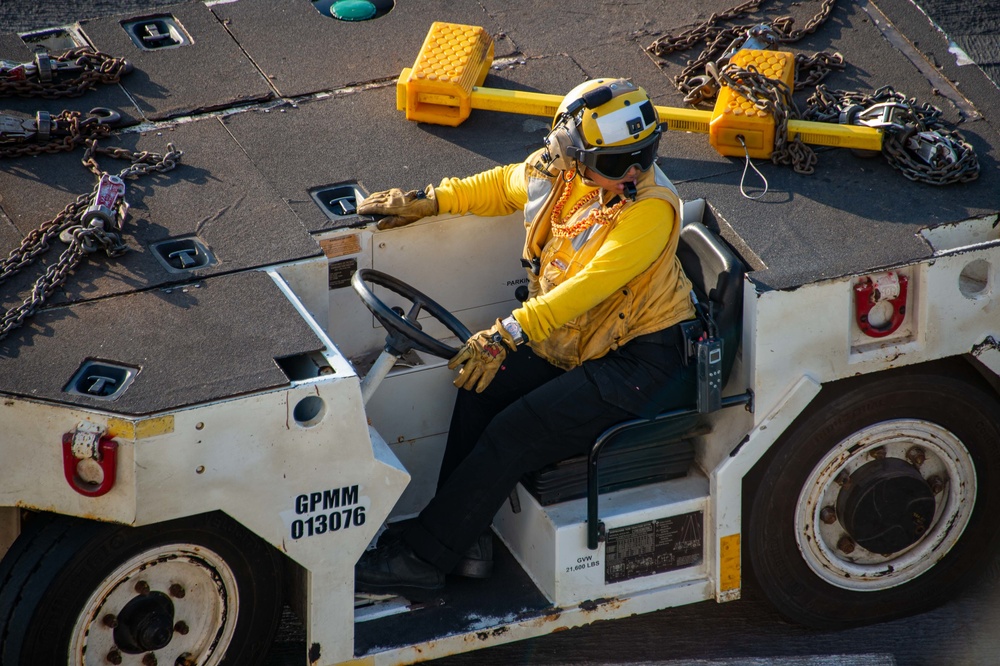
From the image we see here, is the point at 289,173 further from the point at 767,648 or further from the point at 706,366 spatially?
the point at 767,648

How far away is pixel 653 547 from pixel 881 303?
1075 millimetres

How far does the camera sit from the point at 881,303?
4461mm

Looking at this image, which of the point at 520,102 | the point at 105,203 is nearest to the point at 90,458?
the point at 105,203

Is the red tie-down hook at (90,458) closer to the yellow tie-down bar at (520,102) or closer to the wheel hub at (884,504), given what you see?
the yellow tie-down bar at (520,102)

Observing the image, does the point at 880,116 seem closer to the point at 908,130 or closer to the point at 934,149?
the point at 908,130

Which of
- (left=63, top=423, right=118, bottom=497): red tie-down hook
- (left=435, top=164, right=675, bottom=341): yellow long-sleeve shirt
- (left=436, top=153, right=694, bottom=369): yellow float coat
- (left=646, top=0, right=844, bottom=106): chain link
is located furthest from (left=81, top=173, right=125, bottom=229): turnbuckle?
(left=646, top=0, right=844, bottom=106): chain link

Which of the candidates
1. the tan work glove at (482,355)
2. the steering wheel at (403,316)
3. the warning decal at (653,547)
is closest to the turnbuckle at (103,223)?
the steering wheel at (403,316)

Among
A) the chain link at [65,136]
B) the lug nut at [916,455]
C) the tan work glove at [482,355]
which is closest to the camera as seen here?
the tan work glove at [482,355]

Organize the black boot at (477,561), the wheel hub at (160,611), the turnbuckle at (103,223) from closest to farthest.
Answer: the wheel hub at (160,611) < the turnbuckle at (103,223) < the black boot at (477,561)

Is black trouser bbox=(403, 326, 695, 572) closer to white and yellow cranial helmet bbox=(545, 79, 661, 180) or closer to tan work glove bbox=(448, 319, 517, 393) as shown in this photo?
tan work glove bbox=(448, 319, 517, 393)

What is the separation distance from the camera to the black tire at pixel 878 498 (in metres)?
4.56

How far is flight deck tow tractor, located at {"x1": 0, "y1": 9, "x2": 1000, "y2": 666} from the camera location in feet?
12.6

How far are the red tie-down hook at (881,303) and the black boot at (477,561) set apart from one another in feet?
4.62

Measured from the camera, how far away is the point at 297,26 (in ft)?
18.9
